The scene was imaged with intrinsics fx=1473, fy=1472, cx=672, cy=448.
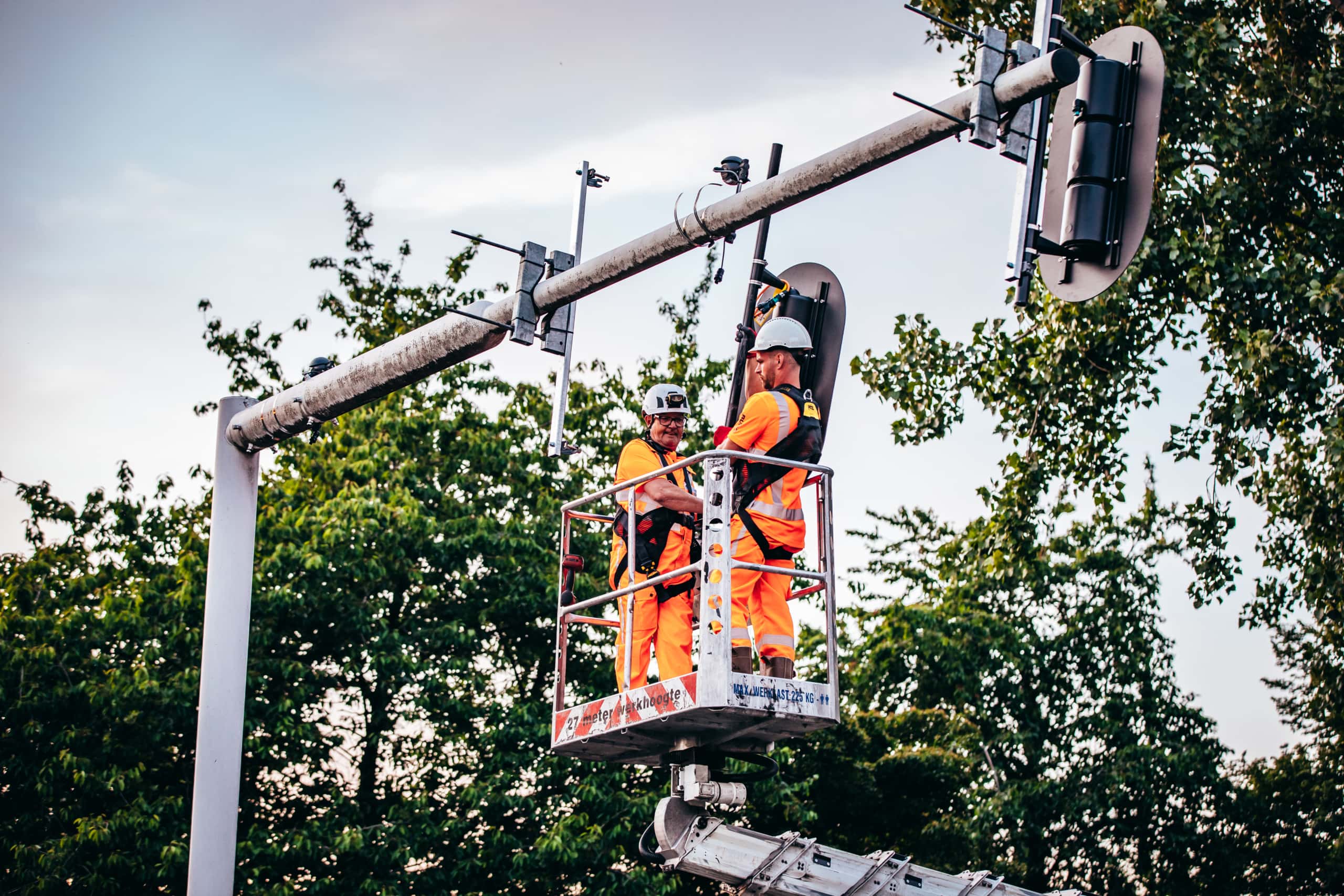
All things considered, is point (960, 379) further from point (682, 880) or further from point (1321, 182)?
point (682, 880)

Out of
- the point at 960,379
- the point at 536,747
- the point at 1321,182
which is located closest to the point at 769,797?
the point at 536,747

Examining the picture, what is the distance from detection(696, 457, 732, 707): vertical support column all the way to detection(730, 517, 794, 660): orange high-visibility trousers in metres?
0.18

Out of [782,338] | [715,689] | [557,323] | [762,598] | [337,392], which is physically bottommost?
[715,689]

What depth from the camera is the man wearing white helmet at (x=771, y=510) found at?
754 cm

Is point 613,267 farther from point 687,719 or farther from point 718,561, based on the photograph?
point 687,719

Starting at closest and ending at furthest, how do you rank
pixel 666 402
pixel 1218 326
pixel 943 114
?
1. pixel 943 114
2. pixel 666 402
3. pixel 1218 326

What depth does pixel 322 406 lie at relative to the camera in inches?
298

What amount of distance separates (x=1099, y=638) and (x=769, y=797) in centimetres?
1286

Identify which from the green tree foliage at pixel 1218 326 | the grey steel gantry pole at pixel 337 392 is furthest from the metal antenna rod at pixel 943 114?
the green tree foliage at pixel 1218 326

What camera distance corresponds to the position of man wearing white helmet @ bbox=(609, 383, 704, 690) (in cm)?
802

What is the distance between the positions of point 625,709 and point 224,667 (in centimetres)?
202

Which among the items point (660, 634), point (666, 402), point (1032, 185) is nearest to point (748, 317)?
point (666, 402)

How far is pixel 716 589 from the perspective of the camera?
7.08 m

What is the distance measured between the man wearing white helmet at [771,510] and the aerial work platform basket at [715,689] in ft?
0.48
